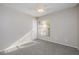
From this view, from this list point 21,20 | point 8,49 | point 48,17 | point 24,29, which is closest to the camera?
point 8,49

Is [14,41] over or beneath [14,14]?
beneath

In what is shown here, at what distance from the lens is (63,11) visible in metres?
3.83

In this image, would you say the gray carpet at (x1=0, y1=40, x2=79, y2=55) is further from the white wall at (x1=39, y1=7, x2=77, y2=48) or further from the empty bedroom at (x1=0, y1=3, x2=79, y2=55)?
the white wall at (x1=39, y1=7, x2=77, y2=48)

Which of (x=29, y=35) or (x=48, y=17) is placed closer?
(x=29, y=35)

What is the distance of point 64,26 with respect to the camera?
152 inches

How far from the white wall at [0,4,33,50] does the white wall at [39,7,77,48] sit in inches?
59.1

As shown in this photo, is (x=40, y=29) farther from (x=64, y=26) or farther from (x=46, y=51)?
(x=46, y=51)

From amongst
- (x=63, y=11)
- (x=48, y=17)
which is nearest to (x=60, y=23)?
(x=63, y=11)

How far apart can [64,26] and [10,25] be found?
234cm

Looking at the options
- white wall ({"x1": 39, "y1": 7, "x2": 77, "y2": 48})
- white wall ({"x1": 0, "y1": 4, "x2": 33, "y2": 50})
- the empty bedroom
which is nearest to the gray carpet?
the empty bedroom

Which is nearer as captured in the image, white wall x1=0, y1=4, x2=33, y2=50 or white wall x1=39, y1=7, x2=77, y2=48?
white wall x1=0, y1=4, x2=33, y2=50

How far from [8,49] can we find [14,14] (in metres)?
1.35

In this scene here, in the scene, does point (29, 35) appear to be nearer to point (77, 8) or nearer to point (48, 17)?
point (48, 17)

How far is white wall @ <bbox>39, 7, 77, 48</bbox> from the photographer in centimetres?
344
